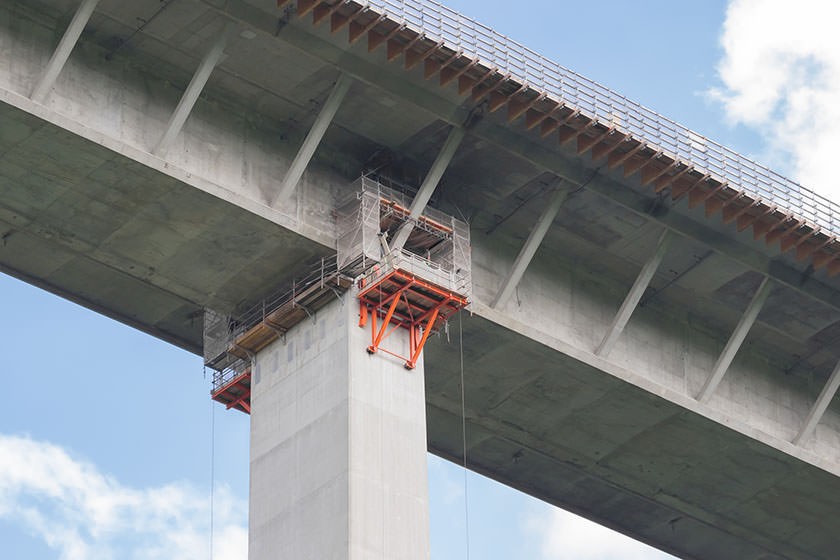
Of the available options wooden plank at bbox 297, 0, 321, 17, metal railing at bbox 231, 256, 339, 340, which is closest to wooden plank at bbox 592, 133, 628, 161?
metal railing at bbox 231, 256, 339, 340

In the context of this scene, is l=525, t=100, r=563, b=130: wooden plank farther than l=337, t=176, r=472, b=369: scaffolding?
Yes

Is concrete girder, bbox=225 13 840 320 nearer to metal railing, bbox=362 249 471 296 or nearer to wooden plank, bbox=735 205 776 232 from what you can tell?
wooden plank, bbox=735 205 776 232

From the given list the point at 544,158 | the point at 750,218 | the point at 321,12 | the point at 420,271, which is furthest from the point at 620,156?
the point at 321,12

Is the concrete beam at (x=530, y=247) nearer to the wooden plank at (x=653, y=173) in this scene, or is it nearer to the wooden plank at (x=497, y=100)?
the wooden plank at (x=653, y=173)

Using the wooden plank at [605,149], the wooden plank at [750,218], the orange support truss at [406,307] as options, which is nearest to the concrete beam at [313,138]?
the orange support truss at [406,307]

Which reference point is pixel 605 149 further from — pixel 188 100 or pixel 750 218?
pixel 188 100

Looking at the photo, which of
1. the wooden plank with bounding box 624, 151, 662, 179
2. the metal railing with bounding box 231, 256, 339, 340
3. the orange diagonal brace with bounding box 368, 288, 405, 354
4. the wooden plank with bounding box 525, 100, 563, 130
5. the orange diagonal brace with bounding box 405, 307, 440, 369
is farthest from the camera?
the wooden plank with bounding box 624, 151, 662, 179

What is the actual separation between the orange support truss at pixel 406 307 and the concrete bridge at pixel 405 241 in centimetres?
47

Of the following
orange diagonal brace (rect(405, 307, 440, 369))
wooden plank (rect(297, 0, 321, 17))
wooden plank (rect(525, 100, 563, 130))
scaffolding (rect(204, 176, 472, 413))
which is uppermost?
wooden plank (rect(297, 0, 321, 17))

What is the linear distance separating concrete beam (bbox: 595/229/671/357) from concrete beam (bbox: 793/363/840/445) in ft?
23.1

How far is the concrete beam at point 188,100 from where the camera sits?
4322cm

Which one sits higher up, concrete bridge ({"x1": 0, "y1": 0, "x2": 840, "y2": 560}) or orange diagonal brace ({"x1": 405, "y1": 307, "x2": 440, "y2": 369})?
concrete bridge ({"x1": 0, "y1": 0, "x2": 840, "y2": 560})

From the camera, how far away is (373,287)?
4531cm

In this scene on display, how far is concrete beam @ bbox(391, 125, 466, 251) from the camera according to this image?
46.6 m
